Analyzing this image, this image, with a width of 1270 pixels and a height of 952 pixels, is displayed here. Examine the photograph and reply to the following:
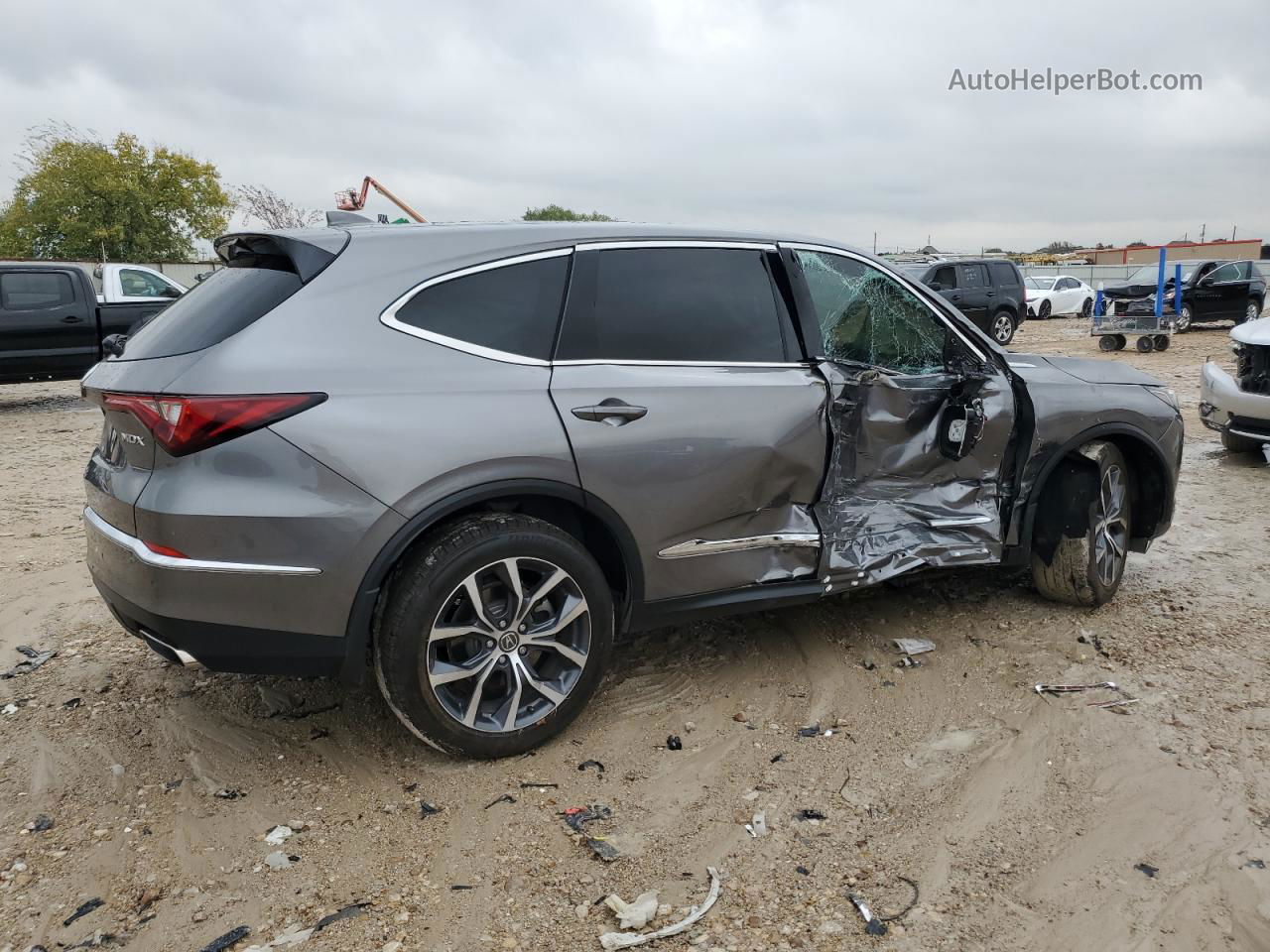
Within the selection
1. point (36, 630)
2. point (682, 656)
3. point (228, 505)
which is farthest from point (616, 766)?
point (36, 630)

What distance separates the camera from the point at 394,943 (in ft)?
7.69

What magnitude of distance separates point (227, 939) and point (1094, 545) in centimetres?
381

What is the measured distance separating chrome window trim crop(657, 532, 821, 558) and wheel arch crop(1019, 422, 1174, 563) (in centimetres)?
127

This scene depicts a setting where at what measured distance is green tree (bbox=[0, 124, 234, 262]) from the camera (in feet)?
113

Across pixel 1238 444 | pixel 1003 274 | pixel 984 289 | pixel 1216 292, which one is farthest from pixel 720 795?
pixel 1216 292

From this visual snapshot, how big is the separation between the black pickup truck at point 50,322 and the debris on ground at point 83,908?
10.2m

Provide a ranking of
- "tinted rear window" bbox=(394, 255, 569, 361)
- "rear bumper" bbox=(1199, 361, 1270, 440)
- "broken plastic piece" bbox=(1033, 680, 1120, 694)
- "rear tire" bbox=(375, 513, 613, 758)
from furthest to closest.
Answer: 1. "rear bumper" bbox=(1199, 361, 1270, 440)
2. "broken plastic piece" bbox=(1033, 680, 1120, 694)
3. "tinted rear window" bbox=(394, 255, 569, 361)
4. "rear tire" bbox=(375, 513, 613, 758)

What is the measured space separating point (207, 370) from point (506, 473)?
0.90m

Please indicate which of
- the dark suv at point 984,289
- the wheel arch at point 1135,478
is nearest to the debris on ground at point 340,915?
the wheel arch at point 1135,478

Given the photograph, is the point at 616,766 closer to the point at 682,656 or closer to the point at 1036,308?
the point at 682,656

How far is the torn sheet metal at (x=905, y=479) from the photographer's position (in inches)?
149

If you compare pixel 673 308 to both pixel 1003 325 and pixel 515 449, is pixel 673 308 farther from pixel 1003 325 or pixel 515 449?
pixel 1003 325

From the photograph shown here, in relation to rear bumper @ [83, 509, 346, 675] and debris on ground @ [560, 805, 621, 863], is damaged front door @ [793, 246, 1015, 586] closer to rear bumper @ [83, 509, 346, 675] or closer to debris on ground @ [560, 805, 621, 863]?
debris on ground @ [560, 805, 621, 863]

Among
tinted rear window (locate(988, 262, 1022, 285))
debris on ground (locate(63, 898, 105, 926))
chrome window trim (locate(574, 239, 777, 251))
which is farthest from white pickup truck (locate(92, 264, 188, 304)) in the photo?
tinted rear window (locate(988, 262, 1022, 285))
